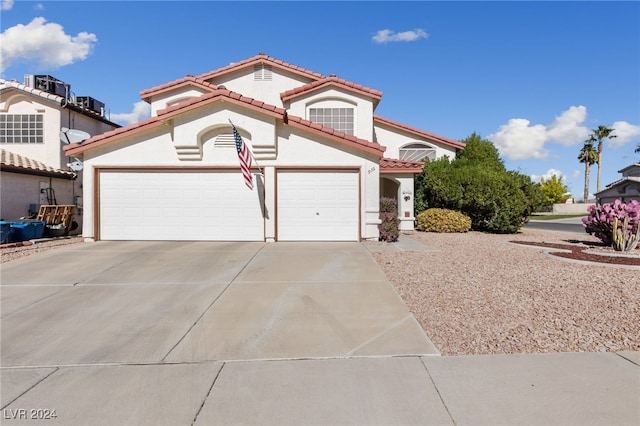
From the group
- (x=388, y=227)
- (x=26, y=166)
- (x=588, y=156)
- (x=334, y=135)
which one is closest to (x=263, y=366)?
(x=388, y=227)

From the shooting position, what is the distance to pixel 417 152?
21984 mm

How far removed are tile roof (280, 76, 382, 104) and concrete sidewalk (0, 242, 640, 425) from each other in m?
12.6

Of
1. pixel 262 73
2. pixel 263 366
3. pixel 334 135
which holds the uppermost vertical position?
pixel 262 73

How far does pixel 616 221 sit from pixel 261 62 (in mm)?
16025

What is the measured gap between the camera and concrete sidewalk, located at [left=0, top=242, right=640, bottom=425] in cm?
333

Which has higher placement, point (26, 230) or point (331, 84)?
point (331, 84)

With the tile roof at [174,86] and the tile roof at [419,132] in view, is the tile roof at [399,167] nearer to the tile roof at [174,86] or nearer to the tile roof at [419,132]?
the tile roof at [419,132]

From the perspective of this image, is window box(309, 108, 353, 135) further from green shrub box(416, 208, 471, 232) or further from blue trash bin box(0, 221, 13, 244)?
blue trash bin box(0, 221, 13, 244)

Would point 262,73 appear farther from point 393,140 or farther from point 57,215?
point 57,215

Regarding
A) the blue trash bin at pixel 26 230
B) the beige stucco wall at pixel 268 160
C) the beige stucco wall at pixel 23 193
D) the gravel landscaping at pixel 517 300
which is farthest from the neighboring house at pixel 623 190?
the blue trash bin at pixel 26 230

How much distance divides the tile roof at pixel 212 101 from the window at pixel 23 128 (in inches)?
225

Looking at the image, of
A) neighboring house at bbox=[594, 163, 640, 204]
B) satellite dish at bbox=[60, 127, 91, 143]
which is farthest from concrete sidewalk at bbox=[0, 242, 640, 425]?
neighboring house at bbox=[594, 163, 640, 204]

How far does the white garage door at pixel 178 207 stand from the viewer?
43.3 feet

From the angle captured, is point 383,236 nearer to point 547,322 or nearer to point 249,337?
point 547,322
